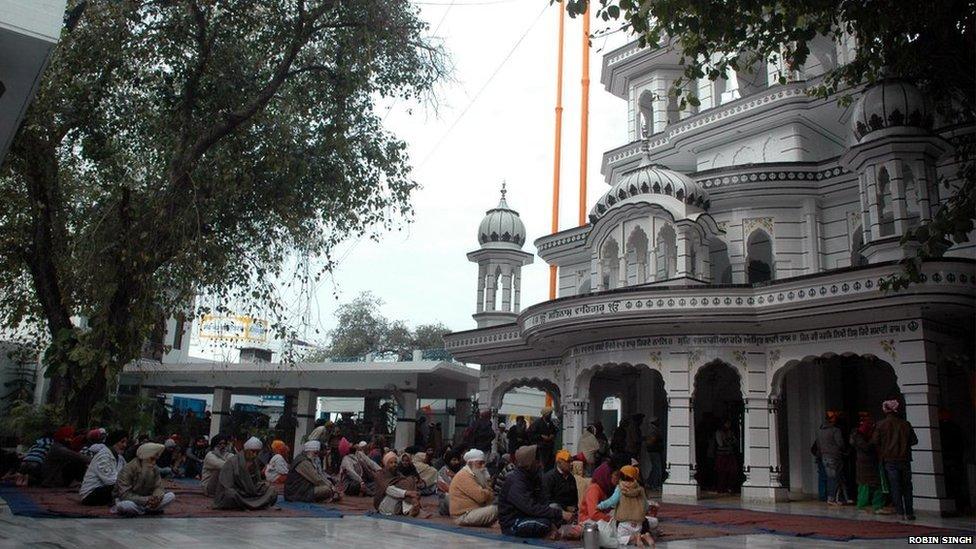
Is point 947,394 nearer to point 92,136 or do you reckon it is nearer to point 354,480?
point 354,480

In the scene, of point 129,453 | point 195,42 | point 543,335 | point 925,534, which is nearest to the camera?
point 925,534

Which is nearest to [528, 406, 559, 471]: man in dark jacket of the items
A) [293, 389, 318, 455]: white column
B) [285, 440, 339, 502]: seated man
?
[285, 440, 339, 502]: seated man

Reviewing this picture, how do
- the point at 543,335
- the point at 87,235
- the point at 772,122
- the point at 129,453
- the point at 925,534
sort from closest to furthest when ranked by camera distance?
the point at 925,534 < the point at 87,235 < the point at 129,453 < the point at 543,335 < the point at 772,122

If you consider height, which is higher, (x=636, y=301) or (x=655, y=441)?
(x=636, y=301)

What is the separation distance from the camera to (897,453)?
1081 centimetres

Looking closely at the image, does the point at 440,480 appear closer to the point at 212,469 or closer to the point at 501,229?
the point at 212,469

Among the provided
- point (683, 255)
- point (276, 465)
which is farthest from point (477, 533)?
point (683, 255)

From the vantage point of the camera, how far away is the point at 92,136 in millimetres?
12453

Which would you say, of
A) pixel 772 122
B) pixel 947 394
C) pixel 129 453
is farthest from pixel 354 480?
pixel 772 122

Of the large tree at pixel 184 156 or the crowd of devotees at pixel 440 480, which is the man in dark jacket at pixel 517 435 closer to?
the crowd of devotees at pixel 440 480

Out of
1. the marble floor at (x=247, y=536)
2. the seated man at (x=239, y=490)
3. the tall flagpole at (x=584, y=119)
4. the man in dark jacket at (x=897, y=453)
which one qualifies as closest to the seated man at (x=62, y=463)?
the seated man at (x=239, y=490)

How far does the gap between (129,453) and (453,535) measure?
7999 millimetres

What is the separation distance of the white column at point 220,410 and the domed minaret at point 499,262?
985 centimetres

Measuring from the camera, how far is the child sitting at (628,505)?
8.18m
